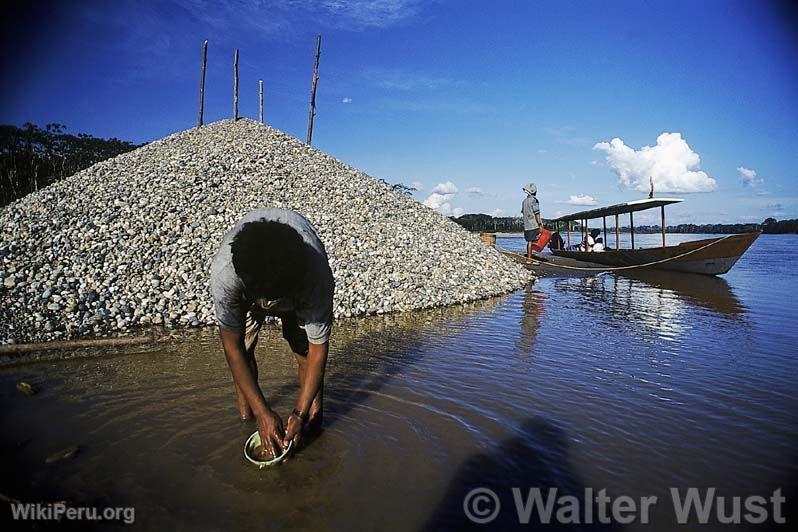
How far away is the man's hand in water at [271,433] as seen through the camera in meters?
2.59

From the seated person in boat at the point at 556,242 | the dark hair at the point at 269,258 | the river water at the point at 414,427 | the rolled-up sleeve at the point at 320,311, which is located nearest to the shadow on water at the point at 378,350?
the river water at the point at 414,427

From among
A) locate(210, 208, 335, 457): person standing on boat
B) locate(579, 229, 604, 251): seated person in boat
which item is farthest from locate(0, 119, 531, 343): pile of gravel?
locate(579, 229, 604, 251): seated person in boat

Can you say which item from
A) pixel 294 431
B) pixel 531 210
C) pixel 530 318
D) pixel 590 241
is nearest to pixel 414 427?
pixel 294 431

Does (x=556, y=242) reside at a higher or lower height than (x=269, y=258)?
higher

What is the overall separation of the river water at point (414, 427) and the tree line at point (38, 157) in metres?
17.8

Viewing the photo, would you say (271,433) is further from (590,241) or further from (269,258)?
(590,241)

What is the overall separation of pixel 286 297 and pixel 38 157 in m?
24.4

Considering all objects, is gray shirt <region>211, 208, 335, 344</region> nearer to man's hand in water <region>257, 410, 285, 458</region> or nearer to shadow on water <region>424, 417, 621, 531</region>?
man's hand in water <region>257, 410, 285, 458</region>

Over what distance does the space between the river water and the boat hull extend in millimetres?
7548

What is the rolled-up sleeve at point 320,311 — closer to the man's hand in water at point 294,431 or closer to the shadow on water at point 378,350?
the man's hand in water at point 294,431

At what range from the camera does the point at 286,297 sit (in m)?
2.28

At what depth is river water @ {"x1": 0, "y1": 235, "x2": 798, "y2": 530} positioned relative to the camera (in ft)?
7.98

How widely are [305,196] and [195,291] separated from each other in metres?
4.33

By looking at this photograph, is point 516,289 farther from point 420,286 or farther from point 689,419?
point 689,419
